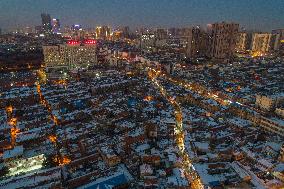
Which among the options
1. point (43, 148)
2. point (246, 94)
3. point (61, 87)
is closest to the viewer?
point (43, 148)

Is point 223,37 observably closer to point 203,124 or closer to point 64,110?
point 203,124

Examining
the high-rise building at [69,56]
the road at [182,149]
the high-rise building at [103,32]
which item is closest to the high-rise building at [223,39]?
the high-rise building at [69,56]

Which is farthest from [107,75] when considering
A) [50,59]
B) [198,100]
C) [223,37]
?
[223,37]

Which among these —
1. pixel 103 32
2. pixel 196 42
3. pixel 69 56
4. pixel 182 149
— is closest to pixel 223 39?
pixel 196 42

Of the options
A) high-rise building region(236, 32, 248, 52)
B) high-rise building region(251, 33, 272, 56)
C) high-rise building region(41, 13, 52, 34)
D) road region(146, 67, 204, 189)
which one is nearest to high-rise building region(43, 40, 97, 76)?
road region(146, 67, 204, 189)

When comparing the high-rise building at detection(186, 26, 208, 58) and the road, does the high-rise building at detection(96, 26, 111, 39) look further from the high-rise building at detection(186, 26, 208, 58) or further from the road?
the road

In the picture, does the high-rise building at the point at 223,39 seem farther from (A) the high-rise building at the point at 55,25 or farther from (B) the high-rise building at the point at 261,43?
(A) the high-rise building at the point at 55,25

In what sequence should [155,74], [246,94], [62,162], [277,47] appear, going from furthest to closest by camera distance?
[277,47] → [155,74] → [246,94] → [62,162]
